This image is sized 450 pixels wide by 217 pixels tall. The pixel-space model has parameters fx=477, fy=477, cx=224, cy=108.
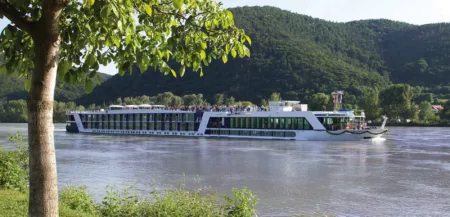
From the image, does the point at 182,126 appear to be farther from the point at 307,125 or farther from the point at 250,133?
the point at 307,125

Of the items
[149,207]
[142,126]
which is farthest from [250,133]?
[149,207]

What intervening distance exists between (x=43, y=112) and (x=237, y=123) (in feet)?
165

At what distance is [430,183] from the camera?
1941 cm

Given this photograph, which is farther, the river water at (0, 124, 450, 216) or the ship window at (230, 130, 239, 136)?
the ship window at (230, 130, 239, 136)

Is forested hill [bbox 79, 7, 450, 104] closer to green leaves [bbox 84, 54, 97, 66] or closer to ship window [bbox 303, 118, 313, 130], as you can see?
ship window [bbox 303, 118, 313, 130]

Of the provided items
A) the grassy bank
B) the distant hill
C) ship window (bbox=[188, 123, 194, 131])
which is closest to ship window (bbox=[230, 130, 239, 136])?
ship window (bbox=[188, 123, 194, 131])

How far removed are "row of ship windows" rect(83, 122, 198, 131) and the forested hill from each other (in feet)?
178

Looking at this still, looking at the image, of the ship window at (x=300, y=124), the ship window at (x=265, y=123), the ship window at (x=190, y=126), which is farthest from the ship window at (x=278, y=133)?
the ship window at (x=190, y=126)

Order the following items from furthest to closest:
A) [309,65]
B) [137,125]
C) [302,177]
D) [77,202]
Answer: [309,65] → [137,125] → [302,177] → [77,202]

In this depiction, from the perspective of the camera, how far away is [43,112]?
4645 millimetres

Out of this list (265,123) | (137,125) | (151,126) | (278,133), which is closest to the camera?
(278,133)

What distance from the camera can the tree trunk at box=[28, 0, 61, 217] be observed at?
460 centimetres

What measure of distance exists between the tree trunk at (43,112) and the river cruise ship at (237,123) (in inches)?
1742

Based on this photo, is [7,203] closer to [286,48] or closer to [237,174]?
[237,174]
